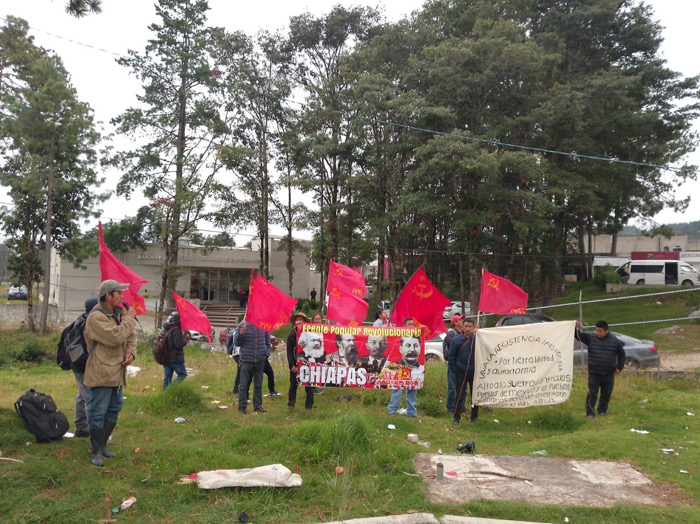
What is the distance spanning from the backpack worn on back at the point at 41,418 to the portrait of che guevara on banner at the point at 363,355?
3577 millimetres

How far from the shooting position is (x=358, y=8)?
1337 inches

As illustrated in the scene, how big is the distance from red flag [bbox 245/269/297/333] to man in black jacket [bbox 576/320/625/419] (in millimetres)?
4948

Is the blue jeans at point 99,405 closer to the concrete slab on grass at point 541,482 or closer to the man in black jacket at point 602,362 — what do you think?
the concrete slab on grass at point 541,482

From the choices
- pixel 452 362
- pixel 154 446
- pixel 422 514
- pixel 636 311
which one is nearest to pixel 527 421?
pixel 452 362

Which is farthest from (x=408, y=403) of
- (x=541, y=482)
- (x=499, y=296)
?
(x=541, y=482)

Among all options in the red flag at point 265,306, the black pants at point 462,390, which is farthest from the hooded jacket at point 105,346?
the black pants at point 462,390

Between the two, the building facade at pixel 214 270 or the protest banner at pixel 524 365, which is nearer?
the protest banner at pixel 524 365

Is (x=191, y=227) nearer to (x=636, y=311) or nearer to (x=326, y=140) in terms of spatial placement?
(x=326, y=140)

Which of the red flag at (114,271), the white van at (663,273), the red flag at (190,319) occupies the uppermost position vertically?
the white van at (663,273)

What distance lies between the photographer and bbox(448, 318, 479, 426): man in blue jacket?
8.82 meters

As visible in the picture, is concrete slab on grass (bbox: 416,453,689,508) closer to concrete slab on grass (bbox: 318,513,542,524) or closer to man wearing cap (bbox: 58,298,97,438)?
concrete slab on grass (bbox: 318,513,542,524)

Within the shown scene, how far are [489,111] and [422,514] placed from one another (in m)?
23.3

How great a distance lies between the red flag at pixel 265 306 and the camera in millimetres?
8578

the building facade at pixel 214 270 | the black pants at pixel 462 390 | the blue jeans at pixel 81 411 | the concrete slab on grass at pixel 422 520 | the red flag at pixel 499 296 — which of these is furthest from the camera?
the building facade at pixel 214 270
